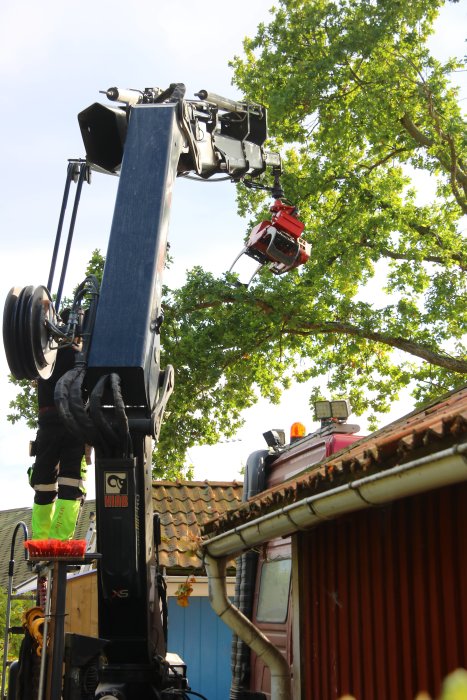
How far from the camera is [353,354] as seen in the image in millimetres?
18844

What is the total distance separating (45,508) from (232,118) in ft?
12.7

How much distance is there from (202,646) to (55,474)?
4.82m

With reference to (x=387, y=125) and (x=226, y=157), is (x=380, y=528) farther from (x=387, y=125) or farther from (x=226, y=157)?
(x=387, y=125)

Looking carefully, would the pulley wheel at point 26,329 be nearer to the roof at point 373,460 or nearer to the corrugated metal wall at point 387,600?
the roof at point 373,460

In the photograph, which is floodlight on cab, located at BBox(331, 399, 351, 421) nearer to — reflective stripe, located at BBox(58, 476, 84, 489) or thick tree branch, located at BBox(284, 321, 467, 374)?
reflective stripe, located at BBox(58, 476, 84, 489)

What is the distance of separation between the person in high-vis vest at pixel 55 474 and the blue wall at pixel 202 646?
4349mm

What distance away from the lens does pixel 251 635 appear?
6418 mm

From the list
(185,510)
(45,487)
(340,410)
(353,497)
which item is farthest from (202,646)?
(353,497)

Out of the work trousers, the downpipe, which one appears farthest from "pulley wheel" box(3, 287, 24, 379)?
the downpipe

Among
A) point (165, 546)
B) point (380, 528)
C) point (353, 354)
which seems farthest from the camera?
point (353, 354)

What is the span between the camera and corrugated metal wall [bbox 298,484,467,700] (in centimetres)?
461

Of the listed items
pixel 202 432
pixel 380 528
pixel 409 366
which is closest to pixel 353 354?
pixel 409 366

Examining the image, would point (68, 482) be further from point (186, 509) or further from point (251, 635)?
point (186, 509)

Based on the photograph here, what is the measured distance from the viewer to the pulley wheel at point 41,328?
6230mm
